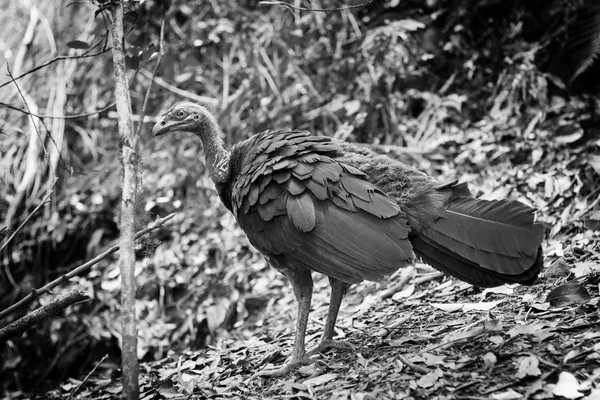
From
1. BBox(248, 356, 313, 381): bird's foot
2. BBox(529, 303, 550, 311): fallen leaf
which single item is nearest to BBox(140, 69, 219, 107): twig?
BBox(248, 356, 313, 381): bird's foot

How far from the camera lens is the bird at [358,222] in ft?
10.6

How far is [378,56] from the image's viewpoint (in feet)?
23.9

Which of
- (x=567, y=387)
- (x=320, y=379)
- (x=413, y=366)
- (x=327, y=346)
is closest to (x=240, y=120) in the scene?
(x=327, y=346)

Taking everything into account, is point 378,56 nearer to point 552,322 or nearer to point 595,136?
point 595,136

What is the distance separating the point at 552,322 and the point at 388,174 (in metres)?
1.38

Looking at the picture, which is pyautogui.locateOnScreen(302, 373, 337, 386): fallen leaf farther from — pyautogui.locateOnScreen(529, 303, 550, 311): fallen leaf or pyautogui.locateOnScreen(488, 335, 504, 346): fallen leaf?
pyautogui.locateOnScreen(529, 303, 550, 311): fallen leaf

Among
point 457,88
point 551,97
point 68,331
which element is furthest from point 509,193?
point 68,331

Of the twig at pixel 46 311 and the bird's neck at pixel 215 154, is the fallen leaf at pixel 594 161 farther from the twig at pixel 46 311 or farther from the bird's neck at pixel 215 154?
the twig at pixel 46 311

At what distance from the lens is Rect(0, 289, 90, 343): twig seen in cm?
318

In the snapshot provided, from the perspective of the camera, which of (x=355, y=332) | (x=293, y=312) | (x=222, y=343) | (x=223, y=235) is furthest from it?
(x=223, y=235)

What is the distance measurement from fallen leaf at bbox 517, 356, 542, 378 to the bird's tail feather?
52 centimetres

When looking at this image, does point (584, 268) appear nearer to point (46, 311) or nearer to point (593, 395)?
point (593, 395)

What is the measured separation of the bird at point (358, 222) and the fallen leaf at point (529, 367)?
0.52m

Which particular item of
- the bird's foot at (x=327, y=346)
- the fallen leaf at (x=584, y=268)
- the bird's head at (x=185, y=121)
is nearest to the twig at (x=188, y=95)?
the bird's head at (x=185, y=121)
